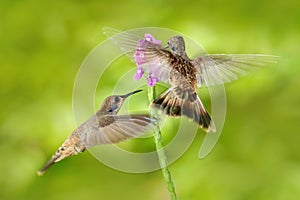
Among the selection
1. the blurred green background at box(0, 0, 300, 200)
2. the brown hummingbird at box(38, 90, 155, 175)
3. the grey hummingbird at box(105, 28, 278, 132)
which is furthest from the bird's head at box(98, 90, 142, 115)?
the blurred green background at box(0, 0, 300, 200)

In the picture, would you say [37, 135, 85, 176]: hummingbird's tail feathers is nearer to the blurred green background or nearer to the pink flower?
the pink flower

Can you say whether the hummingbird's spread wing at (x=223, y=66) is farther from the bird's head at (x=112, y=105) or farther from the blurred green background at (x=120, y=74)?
the blurred green background at (x=120, y=74)

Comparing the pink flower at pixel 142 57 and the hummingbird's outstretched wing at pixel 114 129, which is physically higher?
the pink flower at pixel 142 57

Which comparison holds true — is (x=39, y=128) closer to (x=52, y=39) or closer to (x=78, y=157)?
(x=78, y=157)

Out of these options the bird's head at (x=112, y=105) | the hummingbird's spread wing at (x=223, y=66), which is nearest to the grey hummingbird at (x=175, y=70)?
the hummingbird's spread wing at (x=223, y=66)

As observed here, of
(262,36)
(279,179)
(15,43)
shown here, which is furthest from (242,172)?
(15,43)

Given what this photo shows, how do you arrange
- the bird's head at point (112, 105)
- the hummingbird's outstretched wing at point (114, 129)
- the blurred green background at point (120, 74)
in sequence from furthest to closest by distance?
the blurred green background at point (120, 74)
the bird's head at point (112, 105)
the hummingbird's outstretched wing at point (114, 129)
